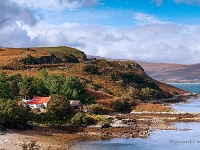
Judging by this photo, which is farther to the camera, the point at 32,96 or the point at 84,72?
the point at 84,72

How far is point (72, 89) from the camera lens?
3688 inches

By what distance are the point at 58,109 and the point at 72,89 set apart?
27180mm

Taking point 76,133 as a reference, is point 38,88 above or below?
above

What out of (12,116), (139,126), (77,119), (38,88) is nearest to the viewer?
(12,116)

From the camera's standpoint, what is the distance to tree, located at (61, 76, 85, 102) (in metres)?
88.6

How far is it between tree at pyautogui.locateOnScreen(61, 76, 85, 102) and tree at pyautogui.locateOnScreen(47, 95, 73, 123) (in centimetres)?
1958

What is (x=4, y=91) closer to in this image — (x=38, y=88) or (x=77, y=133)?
(x=38, y=88)

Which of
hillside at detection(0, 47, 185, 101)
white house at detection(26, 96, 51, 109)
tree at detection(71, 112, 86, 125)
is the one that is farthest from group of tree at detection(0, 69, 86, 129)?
hillside at detection(0, 47, 185, 101)

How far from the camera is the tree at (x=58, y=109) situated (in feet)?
217

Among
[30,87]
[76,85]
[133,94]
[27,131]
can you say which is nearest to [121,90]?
[133,94]

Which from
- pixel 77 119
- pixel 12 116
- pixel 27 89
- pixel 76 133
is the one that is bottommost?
pixel 76 133

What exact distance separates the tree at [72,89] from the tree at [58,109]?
64.2 ft

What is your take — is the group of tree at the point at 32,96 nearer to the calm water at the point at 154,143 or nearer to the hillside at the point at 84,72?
the calm water at the point at 154,143

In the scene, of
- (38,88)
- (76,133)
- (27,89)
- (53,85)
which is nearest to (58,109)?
(76,133)
